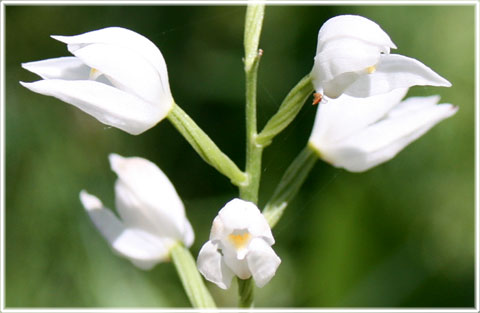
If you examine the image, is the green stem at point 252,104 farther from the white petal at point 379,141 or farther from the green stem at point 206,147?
the white petal at point 379,141

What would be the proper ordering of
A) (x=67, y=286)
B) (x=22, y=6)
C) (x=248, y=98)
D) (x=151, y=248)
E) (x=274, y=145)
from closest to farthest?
(x=248, y=98), (x=151, y=248), (x=67, y=286), (x=274, y=145), (x=22, y=6)

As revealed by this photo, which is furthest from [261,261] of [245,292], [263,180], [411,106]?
[263,180]

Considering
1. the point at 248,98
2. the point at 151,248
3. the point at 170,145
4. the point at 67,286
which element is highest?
the point at 248,98

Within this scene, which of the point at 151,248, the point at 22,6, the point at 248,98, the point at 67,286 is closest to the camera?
the point at 248,98

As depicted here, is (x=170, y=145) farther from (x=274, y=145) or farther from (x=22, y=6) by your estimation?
(x=22, y=6)

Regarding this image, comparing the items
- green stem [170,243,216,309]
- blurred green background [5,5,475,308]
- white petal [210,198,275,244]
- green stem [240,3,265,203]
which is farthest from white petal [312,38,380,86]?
blurred green background [5,5,475,308]

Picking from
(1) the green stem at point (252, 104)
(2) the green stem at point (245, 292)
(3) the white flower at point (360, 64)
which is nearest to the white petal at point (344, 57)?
(3) the white flower at point (360, 64)

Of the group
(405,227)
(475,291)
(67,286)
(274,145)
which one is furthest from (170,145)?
(475,291)
